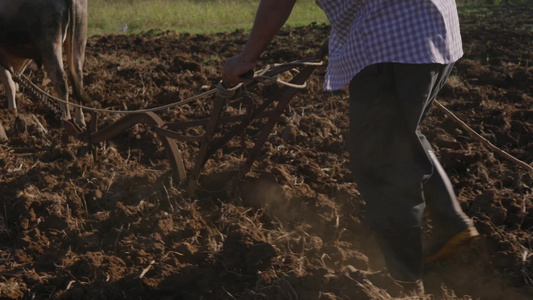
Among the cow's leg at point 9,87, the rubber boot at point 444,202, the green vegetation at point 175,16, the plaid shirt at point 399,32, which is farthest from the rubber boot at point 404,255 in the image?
the green vegetation at point 175,16

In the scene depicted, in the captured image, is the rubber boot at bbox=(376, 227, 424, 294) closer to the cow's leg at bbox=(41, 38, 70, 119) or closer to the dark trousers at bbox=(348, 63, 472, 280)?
the dark trousers at bbox=(348, 63, 472, 280)

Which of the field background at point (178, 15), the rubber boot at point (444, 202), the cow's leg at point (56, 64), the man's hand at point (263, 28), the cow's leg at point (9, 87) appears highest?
the man's hand at point (263, 28)

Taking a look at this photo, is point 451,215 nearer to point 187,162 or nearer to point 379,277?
point 379,277

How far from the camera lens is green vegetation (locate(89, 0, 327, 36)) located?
1309 centimetres

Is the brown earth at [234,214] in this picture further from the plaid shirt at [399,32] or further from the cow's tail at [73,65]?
the plaid shirt at [399,32]

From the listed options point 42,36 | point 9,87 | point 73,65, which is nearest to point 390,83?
point 42,36

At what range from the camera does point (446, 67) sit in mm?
2691

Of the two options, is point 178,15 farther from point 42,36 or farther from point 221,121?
point 221,121

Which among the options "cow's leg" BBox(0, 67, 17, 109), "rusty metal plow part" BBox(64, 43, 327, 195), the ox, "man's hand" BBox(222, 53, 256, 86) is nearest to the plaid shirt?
"man's hand" BBox(222, 53, 256, 86)

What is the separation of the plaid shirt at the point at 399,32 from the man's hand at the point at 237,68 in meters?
0.48

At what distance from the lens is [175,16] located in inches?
552

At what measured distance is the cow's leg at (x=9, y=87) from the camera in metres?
5.89

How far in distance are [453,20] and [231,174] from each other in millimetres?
2062

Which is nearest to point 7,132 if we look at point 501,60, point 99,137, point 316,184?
point 99,137
